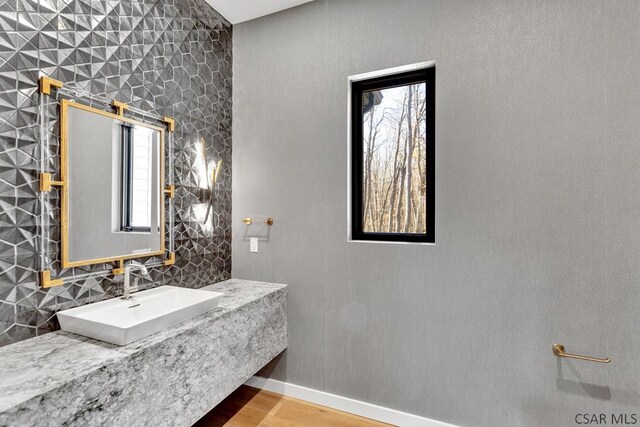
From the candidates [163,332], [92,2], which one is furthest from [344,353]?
[92,2]

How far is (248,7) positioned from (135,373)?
94.3 inches

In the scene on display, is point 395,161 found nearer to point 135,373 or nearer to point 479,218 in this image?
point 479,218

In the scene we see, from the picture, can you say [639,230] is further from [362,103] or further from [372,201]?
[362,103]

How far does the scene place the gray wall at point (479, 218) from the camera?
1567mm

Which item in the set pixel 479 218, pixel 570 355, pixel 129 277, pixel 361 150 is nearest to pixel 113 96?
pixel 129 277

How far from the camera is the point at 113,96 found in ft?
5.53

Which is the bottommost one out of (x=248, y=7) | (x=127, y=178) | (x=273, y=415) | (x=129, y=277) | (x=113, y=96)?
(x=273, y=415)

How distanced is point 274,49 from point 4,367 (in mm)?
2303

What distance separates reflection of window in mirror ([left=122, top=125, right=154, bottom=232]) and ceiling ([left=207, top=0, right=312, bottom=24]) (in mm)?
1127

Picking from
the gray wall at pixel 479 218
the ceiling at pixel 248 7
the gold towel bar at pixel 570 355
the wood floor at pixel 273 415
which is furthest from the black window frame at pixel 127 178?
the gold towel bar at pixel 570 355

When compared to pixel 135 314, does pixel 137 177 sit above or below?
above

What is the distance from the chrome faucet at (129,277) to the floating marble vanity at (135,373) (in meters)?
0.31

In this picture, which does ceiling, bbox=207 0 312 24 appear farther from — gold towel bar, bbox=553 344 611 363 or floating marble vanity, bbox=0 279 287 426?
gold towel bar, bbox=553 344 611 363

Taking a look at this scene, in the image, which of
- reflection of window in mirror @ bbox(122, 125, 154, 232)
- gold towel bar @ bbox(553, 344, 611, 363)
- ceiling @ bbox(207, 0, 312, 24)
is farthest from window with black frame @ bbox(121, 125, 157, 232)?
gold towel bar @ bbox(553, 344, 611, 363)
